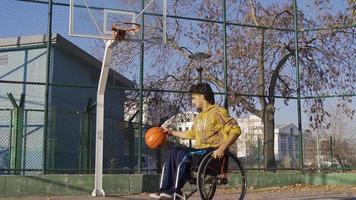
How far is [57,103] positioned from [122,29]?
286 inches

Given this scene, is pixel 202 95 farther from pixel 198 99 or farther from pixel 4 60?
pixel 4 60

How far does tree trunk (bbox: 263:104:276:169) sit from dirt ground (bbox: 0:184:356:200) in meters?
1.84

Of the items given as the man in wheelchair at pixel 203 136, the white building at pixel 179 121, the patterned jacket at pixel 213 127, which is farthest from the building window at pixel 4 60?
the patterned jacket at pixel 213 127

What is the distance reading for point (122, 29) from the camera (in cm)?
924

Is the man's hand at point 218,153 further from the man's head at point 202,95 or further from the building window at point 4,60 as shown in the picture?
the building window at point 4,60

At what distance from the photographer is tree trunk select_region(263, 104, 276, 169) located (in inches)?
563

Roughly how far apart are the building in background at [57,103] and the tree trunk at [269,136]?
13.2 ft

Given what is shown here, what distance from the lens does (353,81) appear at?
16453mm

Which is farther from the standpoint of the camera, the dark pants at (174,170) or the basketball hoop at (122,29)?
the basketball hoop at (122,29)

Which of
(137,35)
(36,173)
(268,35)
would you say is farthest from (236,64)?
(36,173)

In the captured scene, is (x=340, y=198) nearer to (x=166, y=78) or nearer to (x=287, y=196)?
(x=287, y=196)

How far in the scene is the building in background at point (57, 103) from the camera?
12.3 m

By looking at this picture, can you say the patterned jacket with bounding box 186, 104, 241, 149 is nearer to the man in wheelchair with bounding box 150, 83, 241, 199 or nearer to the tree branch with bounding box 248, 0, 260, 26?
the man in wheelchair with bounding box 150, 83, 241, 199

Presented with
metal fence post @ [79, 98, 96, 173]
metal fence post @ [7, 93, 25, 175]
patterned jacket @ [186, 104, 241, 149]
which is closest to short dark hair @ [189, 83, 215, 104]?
patterned jacket @ [186, 104, 241, 149]
